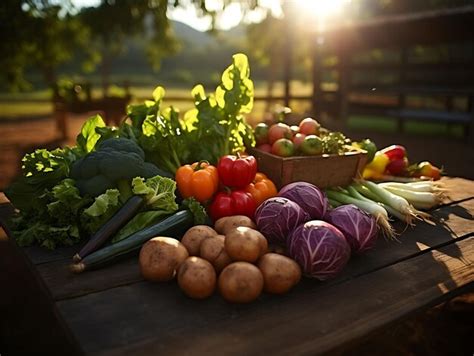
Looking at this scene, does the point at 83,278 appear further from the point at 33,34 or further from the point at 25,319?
the point at 33,34

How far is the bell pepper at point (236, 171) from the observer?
2.44 meters

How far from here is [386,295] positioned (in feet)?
5.25

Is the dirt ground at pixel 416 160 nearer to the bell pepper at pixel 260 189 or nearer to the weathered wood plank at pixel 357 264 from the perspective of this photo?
the weathered wood plank at pixel 357 264

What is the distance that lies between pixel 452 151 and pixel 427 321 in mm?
7902

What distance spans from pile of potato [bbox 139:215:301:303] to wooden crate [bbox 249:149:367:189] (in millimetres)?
1004

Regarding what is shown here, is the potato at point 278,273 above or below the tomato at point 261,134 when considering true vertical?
below

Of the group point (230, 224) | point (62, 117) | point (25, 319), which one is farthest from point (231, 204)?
point (62, 117)

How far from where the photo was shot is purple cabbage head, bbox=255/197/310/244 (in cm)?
193

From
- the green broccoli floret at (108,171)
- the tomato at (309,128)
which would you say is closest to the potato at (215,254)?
the green broccoli floret at (108,171)

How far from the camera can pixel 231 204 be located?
2.31m

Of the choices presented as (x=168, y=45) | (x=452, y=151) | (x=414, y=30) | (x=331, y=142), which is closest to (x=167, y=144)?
(x=331, y=142)

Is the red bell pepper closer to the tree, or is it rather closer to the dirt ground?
the dirt ground

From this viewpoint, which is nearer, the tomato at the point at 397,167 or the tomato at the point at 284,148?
the tomato at the point at 284,148

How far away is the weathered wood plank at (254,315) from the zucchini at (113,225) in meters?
0.32
